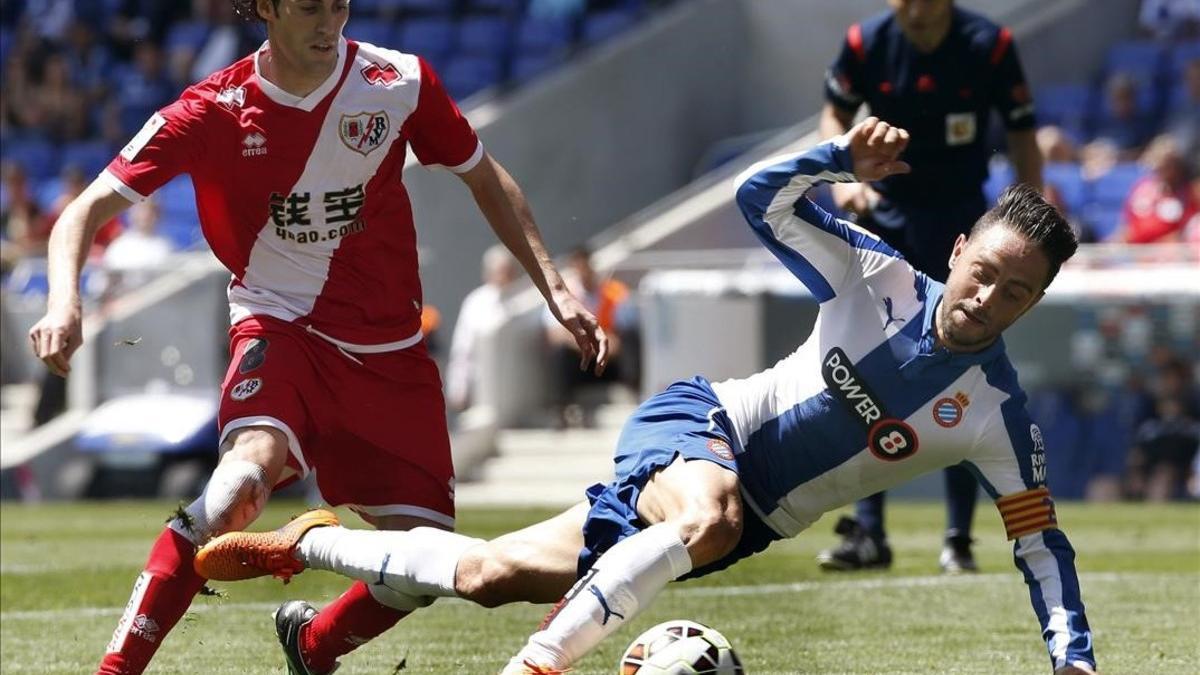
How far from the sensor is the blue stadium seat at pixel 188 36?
79.8ft

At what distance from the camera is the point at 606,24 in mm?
22594

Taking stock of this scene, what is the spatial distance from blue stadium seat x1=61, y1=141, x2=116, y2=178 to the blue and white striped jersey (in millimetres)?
18436

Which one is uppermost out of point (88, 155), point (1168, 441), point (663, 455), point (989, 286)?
point (88, 155)

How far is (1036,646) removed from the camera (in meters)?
7.00

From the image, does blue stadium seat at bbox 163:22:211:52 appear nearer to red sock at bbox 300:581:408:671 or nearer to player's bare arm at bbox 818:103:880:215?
player's bare arm at bbox 818:103:880:215

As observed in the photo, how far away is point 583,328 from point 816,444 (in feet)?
2.62

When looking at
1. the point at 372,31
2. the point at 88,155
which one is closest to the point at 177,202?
the point at 88,155

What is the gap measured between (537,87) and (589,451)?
542 centimetres

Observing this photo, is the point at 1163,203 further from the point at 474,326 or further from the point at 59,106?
the point at 59,106

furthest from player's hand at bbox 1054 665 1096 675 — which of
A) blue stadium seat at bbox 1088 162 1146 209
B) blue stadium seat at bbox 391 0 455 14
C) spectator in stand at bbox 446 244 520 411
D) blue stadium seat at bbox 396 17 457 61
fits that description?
blue stadium seat at bbox 391 0 455 14

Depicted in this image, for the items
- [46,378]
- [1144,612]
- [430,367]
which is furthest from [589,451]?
[430,367]

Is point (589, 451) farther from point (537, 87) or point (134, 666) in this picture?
point (134, 666)

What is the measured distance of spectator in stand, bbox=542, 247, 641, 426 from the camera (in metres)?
17.2

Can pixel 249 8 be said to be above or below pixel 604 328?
below
